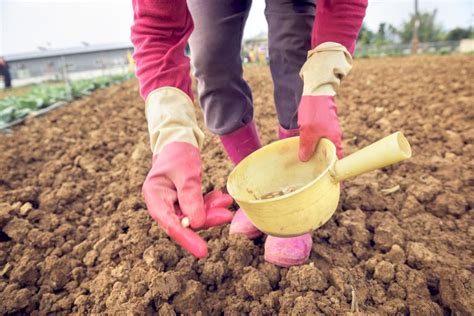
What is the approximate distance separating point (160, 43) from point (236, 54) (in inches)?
13.5

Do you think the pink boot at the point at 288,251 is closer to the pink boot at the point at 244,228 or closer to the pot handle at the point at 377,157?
the pink boot at the point at 244,228

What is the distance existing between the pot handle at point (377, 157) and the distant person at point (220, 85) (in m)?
0.19

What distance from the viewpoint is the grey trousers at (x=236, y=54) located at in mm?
1326

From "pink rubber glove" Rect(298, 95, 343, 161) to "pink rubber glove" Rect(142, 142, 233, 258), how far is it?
0.29m

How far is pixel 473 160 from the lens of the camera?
193 centimetres

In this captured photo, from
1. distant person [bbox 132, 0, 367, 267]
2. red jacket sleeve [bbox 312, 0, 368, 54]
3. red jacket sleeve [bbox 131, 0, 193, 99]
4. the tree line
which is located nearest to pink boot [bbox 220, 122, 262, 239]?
distant person [bbox 132, 0, 367, 267]

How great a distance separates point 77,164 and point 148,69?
4.76 feet

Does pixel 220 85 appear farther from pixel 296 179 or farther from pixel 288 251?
pixel 288 251

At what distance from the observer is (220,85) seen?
1421 millimetres

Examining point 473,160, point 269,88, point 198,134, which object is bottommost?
point 269,88

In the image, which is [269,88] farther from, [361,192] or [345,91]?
[361,192]

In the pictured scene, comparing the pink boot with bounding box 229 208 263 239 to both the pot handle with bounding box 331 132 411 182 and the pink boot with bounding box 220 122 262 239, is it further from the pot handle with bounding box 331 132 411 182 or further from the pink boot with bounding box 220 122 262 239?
the pot handle with bounding box 331 132 411 182

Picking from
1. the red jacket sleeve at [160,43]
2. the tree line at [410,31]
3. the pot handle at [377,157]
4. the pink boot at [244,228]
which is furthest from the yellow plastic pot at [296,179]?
the tree line at [410,31]

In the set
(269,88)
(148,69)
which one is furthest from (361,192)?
(269,88)
